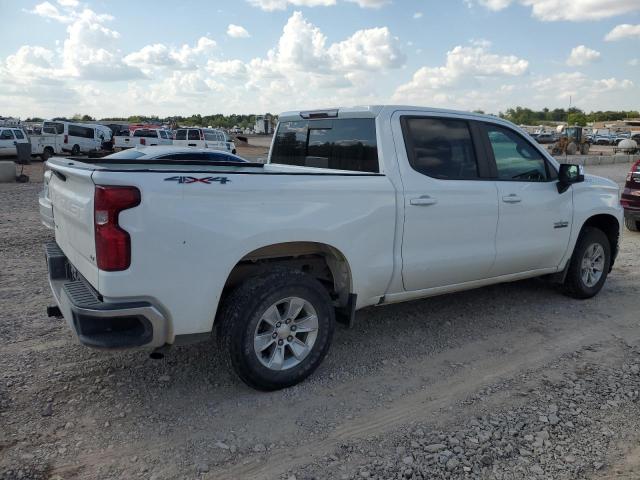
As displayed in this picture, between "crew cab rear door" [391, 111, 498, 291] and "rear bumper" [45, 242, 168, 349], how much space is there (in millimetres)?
1936

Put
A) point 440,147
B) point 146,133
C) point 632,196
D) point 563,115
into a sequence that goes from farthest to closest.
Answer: point 563,115 → point 146,133 → point 632,196 → point 440,147

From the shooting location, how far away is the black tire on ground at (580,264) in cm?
573

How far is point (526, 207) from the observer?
505cm

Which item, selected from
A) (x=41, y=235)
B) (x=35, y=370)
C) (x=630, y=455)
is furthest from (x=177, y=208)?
(x=41, y=235)

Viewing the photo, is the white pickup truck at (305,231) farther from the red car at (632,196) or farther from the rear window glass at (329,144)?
the red car at (632,196)

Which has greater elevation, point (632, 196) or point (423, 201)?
point (423, 201)

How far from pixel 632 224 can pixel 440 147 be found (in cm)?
750

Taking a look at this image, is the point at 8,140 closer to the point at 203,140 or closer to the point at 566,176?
the point at 203,140

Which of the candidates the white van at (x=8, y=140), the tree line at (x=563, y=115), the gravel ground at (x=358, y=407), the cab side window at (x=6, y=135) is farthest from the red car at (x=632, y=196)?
the tree line at (x=563, y=115)

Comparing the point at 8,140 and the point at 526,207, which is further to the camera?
the point at 8,140

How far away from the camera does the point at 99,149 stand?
1275 inches

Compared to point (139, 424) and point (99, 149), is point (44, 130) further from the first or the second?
point (139, 424)

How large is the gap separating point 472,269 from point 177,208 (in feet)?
8.74

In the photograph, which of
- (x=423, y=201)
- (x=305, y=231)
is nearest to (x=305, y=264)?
(x=305, y=231)
